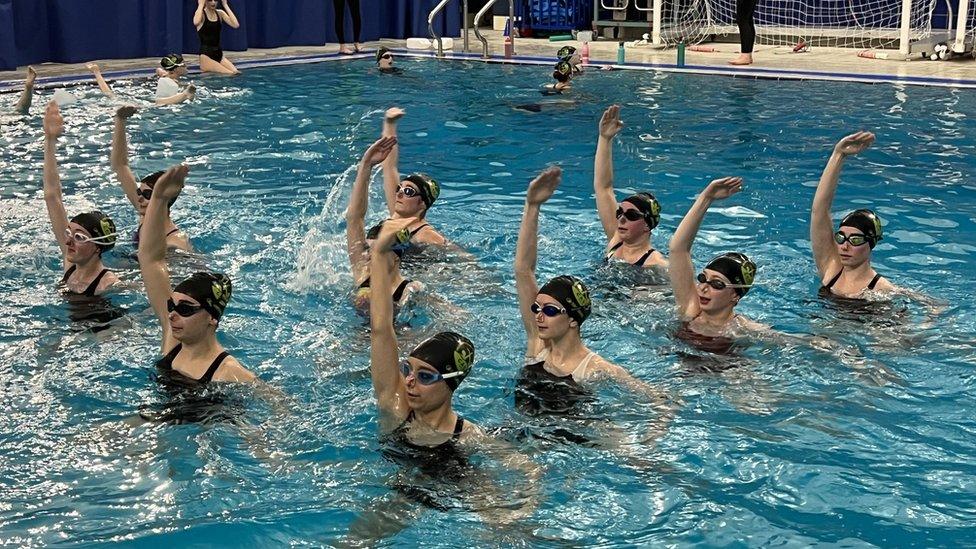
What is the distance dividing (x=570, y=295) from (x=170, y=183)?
217 cm

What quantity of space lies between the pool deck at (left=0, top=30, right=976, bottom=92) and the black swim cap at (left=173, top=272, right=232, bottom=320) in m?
12.6

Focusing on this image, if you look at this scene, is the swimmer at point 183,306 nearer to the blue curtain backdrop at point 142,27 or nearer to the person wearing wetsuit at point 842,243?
the person wearing wetsuit at point 842,243

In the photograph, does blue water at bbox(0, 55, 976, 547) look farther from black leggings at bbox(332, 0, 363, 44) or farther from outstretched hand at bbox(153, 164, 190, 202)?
black leggings at bbox(332, 0, 363, 44)

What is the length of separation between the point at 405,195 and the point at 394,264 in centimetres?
164

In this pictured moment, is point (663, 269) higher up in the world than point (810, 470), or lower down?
higher up

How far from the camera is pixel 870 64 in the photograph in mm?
19766

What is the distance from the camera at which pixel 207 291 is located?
5.79m

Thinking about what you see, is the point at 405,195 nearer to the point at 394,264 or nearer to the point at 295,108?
the point at 394,264

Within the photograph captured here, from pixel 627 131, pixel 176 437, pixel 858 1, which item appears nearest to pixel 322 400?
pixel 176 437

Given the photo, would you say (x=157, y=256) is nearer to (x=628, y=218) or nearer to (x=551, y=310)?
(x=551, y=310)

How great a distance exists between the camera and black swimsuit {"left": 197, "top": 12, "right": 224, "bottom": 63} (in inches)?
760

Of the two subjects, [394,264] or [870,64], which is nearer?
[394,264]

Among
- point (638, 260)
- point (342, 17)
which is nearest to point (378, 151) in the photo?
point (638, 260)

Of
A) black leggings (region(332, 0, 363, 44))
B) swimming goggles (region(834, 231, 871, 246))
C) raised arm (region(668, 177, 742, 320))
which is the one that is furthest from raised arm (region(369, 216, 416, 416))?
black leggings (region(332, 0, 363, 44))
